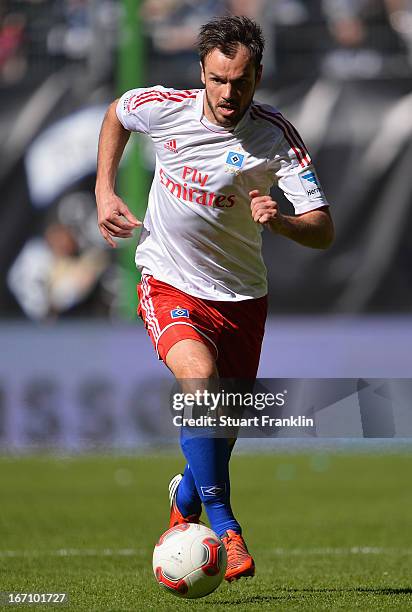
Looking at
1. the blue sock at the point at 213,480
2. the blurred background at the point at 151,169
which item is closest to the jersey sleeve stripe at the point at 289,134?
the blue sock at the point at 213,480

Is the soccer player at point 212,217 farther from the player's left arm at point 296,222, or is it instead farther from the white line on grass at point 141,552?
the white line on grass at point 141,552

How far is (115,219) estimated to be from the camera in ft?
18.4

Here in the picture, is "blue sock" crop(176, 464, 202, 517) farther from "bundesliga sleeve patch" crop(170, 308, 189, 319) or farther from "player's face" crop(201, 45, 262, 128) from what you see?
"player's face" crop(201, 45, 262, 128)

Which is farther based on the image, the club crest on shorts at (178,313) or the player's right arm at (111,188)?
the club crest on shorts at (178,313)

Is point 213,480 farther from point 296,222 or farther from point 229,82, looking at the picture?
point 229,82

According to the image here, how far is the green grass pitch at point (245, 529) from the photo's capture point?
584 centimetres

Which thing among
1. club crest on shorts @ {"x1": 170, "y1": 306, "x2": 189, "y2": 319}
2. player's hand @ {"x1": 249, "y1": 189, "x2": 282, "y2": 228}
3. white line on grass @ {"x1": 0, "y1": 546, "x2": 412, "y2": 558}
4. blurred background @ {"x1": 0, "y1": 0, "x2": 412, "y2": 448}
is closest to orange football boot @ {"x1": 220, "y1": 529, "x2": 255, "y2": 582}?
club crest on shorts @ {"x1": 170, "y1": 306, "x2": 189, "y2": 319}

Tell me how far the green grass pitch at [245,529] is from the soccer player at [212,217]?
1.64 ft

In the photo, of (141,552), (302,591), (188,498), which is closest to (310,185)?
(188,498)

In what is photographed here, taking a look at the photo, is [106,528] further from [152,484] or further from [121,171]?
[121,171]

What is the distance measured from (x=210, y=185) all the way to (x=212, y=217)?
156 mm

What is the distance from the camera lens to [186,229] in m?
5.92

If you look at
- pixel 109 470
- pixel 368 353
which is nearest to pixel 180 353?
pixel 109 470

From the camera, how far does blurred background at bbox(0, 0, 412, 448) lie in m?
14.5
